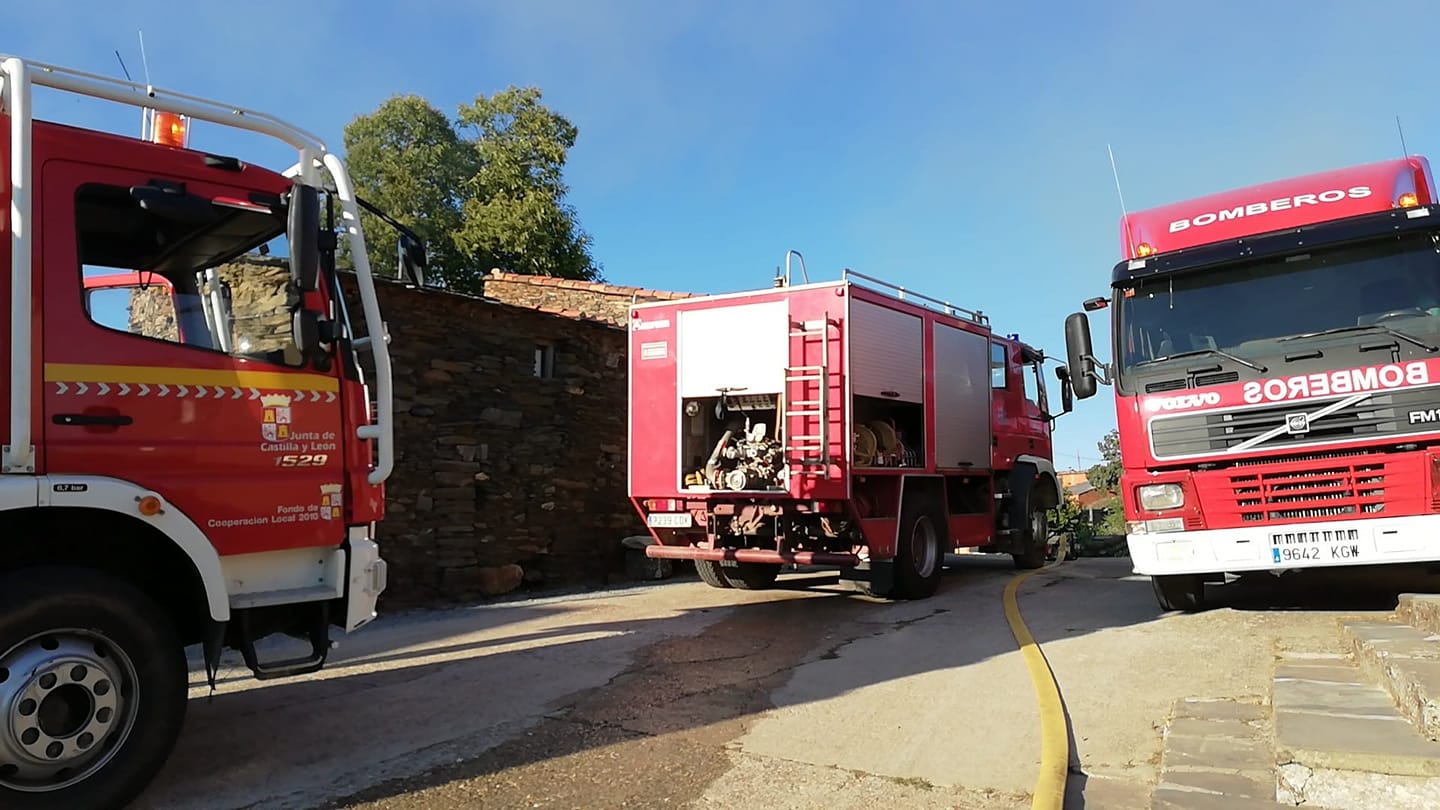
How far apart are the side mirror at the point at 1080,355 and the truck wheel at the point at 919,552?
2377 millimetres

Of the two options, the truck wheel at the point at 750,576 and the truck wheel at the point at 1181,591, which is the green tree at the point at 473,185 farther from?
the truck wheel at the point at 1181,591

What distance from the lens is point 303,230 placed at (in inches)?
174

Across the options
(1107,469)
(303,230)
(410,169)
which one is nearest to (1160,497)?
(303,230)

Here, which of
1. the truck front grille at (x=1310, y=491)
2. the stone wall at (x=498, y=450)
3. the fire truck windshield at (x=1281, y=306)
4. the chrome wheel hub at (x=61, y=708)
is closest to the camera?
→ the chrome wheel hub at (x=61, y=708)

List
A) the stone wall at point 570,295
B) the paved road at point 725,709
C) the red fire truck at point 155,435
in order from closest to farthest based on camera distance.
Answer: the red fire truck at point 155,435, the paved road at point 725,709, the stone wall at point 570,295

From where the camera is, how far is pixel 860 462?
907cm

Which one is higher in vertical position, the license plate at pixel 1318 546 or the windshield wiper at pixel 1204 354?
the windshield wiper at pixel 1204 354

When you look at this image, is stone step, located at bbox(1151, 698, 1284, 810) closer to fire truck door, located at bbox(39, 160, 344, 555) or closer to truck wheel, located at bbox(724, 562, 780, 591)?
fire truck door, located at bbox(39, 160, 344, 555)

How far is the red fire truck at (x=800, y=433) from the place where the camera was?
347 inches

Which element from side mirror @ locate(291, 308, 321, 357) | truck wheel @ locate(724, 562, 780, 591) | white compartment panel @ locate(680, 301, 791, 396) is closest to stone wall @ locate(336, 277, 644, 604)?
truck wheel @ locate(724, 562, 780, 591)

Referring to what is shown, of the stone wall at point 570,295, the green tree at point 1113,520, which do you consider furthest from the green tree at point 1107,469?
the stone wall at point 570,295

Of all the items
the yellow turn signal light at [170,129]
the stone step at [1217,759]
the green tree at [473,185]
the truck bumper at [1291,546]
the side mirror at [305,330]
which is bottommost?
the stone step at [1217,759]

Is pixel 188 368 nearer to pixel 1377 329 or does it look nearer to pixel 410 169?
pixel 1377 329

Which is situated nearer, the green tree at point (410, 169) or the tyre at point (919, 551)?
the tyre at point (919, 551)
